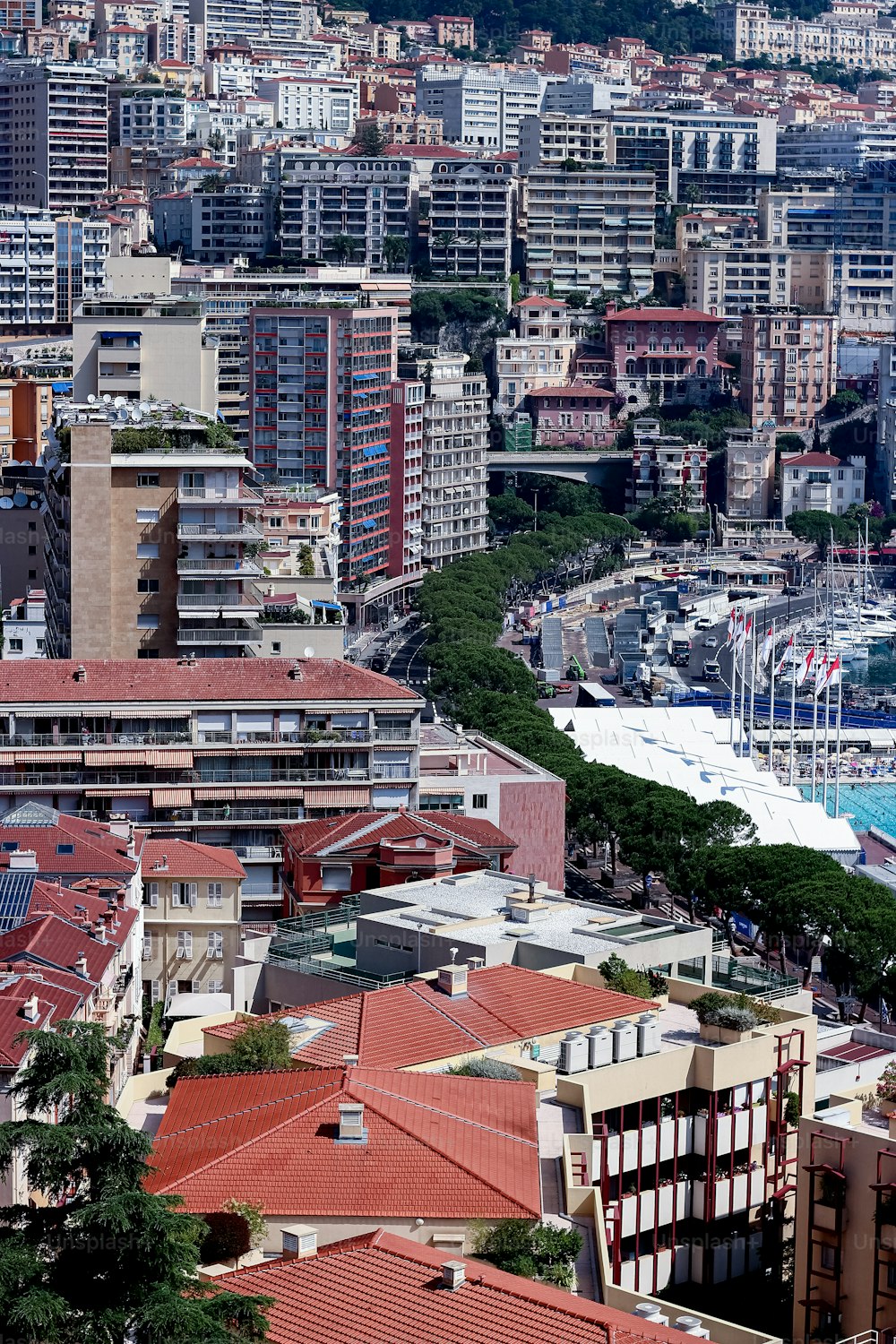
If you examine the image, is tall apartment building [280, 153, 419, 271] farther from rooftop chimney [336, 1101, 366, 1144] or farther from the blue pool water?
rooftop chimney [336, 1101, 366, 1144]

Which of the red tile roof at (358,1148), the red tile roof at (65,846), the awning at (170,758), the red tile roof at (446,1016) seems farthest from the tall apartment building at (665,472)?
the red tile roof at (358,1148)

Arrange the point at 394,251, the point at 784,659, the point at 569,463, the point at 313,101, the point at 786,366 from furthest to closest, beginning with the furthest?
the point at 313,101 < the point at 786,366 < the point at 394,251 < the point at 569,463 < the point at 784,659

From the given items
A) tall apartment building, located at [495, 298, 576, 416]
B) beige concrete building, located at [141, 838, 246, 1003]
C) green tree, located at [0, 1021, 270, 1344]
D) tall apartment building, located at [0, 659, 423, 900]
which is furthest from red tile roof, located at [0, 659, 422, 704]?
tall apartment building, located at [495, 298, 576, 416]

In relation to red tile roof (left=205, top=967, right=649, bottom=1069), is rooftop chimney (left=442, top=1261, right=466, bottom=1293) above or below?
above

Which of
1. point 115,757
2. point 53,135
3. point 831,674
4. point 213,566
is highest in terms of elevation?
point 53,135

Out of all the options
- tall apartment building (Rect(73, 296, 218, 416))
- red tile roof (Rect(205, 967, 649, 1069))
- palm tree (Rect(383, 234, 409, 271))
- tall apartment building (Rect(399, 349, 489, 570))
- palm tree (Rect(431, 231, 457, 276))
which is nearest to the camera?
red tile roof (Rect(205, 967, 649, 1069))

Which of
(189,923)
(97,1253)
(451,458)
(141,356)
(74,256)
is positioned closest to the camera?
(97,1253)

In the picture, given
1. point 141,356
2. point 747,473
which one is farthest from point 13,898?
point 747,473

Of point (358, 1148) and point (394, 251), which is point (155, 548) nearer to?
point (358, 1148)
